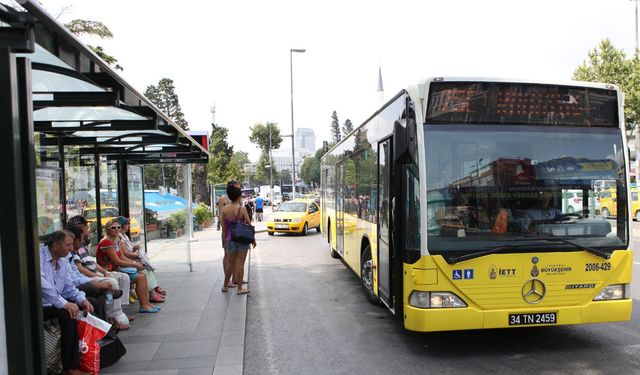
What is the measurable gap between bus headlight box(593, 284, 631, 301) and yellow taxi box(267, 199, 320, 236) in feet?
48.4

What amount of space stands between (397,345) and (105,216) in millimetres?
6473

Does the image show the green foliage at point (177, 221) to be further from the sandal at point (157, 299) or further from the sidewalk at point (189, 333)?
the sandal at point (157, 299)

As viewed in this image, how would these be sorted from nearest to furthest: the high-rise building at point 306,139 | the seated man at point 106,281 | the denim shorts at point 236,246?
the seated man at point 106,281 → the denim shorts at point 236,246 → the high-rise building at point 306,139

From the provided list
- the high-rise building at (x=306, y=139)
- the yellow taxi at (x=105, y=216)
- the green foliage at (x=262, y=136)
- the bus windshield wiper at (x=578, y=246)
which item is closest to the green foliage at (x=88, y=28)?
the yellow taxi at (x=105, y=216)

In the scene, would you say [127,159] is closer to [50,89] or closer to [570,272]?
[50,89]

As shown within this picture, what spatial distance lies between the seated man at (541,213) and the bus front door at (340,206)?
4.93 m

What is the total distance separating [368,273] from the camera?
712 centimetres

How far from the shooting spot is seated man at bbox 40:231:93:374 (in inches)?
158

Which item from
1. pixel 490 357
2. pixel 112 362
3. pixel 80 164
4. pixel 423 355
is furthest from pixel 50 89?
pixel 490 357

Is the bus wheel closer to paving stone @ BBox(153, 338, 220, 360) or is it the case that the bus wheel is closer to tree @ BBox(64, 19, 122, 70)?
paving stone @ BBox(153, 338, 220, 360)

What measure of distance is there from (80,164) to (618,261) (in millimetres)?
8129

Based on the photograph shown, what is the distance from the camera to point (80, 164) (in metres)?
8.12

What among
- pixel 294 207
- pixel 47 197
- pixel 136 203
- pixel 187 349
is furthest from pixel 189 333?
pixel 294 207

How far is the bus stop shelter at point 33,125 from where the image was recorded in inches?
114
